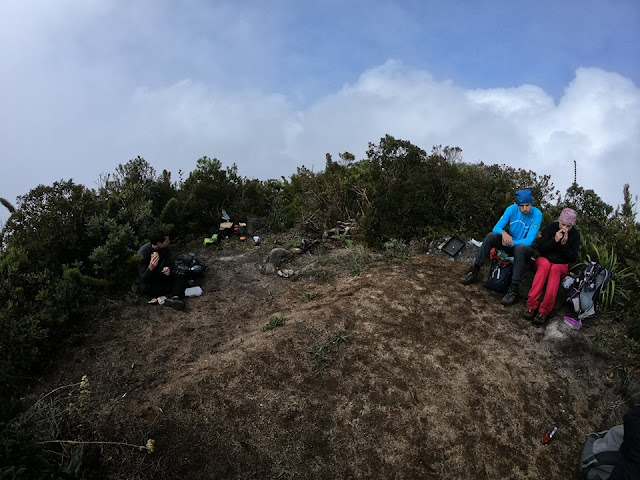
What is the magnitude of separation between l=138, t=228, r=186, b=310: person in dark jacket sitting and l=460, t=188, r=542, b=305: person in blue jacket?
4789mm

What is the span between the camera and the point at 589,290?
18.2ft

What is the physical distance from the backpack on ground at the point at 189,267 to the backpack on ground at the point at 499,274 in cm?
484

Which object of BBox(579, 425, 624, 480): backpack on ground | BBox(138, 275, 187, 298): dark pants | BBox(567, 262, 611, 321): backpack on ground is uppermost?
BBox(567, 262, 611, 321): backpack on ground

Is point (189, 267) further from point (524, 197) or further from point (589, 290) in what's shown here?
point (589, 290)

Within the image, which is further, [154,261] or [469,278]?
[469,278]

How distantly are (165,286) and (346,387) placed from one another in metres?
3.73

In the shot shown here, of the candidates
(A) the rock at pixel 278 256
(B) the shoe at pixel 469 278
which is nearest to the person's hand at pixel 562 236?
(B) the shoe at pixel 469 278

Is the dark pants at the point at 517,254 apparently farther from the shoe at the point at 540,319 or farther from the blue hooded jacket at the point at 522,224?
the shoe at the point at 540,319

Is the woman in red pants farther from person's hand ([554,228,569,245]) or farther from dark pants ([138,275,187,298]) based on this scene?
dark pants ([138,275,187,298])

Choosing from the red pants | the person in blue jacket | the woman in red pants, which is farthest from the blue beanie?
the red pants

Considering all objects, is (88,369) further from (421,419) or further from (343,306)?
(421,419)

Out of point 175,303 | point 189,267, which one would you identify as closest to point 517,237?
point 175,303

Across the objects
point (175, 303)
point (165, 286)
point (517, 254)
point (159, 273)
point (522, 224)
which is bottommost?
point (175, 303)

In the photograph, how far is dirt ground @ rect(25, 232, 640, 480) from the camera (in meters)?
3.89
